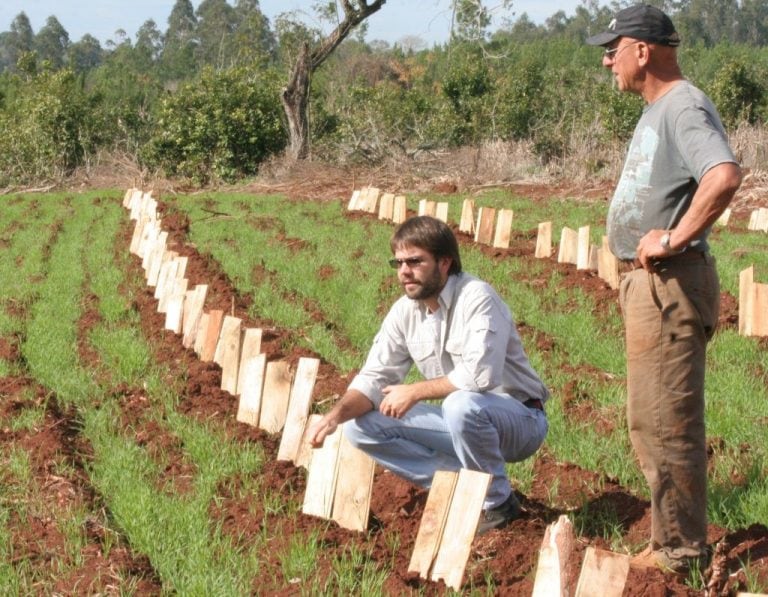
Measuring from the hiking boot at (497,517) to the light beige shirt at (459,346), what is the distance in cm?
50

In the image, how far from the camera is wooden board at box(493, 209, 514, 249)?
1272 cm

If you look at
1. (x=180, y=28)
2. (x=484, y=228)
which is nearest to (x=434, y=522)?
(x=484, y=228)

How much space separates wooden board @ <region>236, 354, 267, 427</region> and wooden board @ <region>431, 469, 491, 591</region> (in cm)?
227

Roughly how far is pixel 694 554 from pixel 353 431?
163cm

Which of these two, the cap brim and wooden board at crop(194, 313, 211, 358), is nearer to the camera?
the cap brim

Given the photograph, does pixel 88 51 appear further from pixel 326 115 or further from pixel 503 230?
pixel 503 230

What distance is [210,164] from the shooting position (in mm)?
27250

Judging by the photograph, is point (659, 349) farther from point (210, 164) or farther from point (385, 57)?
point (385, 57)

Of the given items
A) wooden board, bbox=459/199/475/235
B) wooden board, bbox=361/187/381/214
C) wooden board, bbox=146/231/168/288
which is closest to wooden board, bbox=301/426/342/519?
wooden board, bbox=146/231/168/288

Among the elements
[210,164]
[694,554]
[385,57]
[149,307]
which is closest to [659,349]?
[694,554]

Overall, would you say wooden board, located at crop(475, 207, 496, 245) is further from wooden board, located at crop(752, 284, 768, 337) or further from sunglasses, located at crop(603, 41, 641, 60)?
sunglasses, located at crop(603, 41, 641, 60)

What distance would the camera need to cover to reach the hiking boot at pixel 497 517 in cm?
444

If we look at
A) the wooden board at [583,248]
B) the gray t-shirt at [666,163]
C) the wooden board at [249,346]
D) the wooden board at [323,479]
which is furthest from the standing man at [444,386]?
the wooden board at [583,248]

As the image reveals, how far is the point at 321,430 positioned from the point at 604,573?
5.88ft
